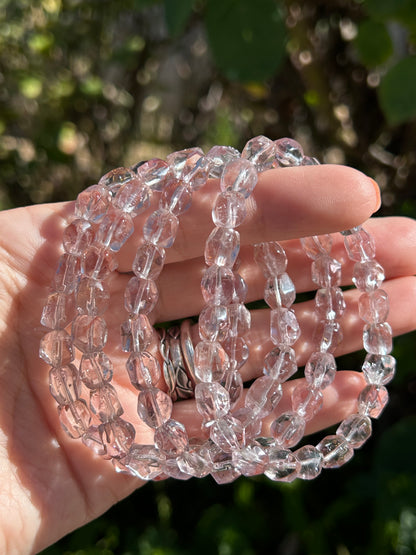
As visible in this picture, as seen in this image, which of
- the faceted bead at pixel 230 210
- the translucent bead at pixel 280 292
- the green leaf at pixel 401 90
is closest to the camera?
the faceted bead at pixel 230 210

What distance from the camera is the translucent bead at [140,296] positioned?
2.96ft

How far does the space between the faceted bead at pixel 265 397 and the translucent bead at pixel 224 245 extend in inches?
8.3

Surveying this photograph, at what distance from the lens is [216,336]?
0.88 metres

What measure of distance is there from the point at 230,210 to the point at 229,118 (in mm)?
1094

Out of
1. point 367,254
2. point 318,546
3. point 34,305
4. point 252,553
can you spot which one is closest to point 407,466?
point 318,546

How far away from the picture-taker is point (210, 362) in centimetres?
88

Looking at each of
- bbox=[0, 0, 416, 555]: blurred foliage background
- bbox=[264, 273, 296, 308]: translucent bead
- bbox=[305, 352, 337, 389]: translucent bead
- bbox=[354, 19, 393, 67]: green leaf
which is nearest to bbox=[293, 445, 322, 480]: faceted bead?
bbox=[305, 352, 337, 389]: translucent bead

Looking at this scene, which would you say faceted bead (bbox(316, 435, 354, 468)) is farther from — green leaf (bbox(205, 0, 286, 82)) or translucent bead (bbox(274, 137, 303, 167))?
green leaf (bbox(205, 0, 286, 82))

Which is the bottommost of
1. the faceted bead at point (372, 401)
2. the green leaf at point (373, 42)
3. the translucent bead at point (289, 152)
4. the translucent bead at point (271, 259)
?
the faceted bead at point (372, 401)

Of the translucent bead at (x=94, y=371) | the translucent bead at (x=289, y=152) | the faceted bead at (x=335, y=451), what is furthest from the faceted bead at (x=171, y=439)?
the translucent bead at (x=289, y=152)

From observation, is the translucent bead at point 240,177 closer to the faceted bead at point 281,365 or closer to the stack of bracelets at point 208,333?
the stack of bracelets at point 208,333

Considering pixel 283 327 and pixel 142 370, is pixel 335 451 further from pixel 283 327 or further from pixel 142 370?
pixel 142 370

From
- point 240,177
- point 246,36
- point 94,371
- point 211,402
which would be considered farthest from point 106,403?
point 246,36

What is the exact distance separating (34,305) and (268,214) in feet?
1.37
